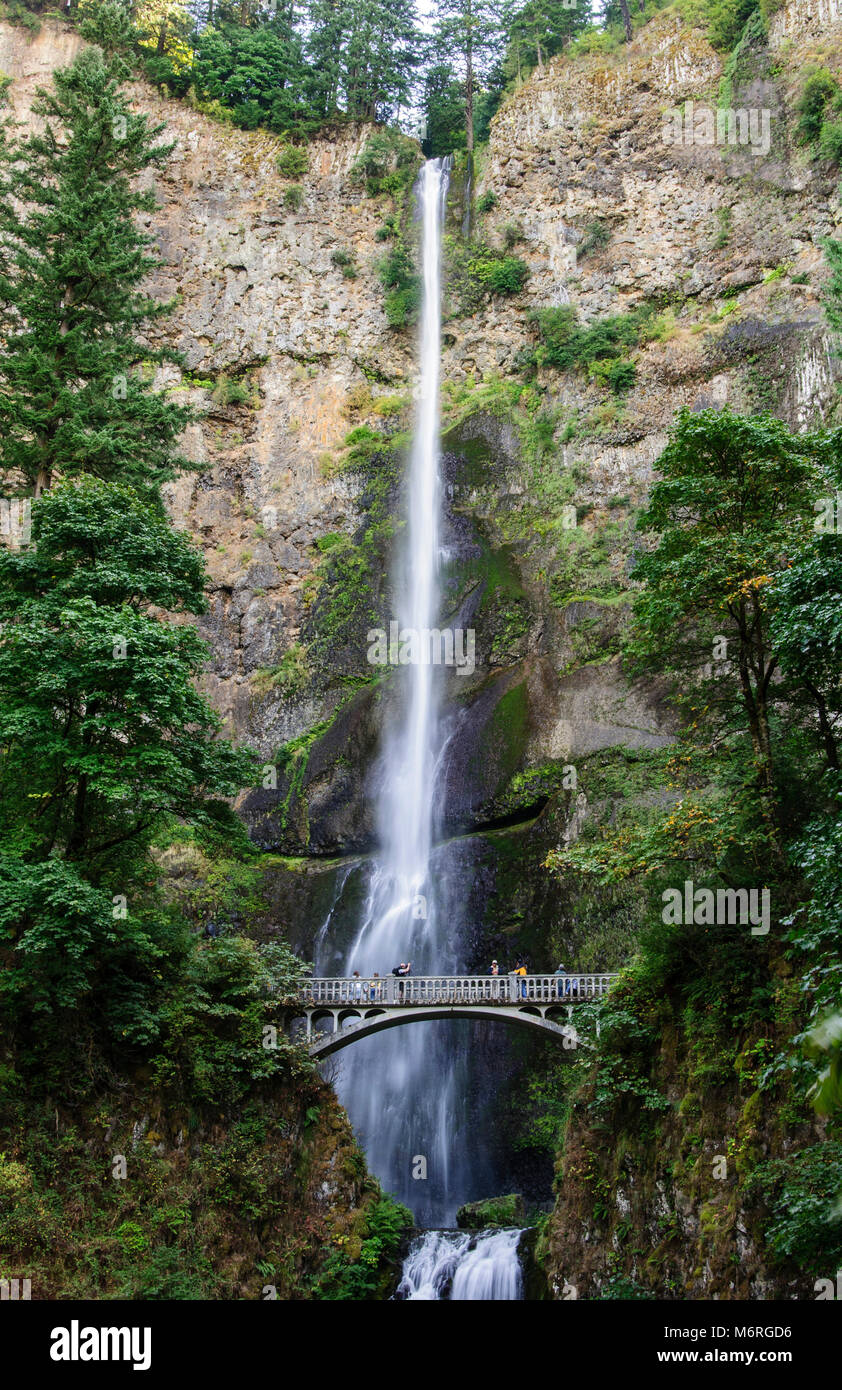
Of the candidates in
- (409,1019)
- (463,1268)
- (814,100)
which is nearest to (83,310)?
(409,1019)

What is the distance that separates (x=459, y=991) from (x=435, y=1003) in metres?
0.93

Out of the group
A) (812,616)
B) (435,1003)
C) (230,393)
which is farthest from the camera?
(230,393)

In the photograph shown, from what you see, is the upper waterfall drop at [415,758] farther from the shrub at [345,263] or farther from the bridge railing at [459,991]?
the shrub at [345,263]

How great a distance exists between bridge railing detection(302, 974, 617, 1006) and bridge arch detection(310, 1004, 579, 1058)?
0.65 feet

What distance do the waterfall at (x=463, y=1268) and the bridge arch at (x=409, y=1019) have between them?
4567 millimetres

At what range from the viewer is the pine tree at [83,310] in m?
20.7

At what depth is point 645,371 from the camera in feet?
126

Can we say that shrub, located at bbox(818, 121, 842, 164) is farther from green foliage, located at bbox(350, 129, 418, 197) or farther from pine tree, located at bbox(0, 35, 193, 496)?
pine tree, located at bbox(0, 35, 193, 496)

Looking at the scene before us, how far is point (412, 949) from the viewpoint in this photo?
28812 millimetres

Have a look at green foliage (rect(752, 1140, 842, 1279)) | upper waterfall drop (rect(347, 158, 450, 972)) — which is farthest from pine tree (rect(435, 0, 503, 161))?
green foliage (rect(752, 1140, 842, 1279))

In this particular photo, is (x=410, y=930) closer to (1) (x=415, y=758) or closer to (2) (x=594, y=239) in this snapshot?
(1) (x=415, y=758)

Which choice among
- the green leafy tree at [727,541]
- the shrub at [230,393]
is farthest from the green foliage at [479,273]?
the green leafy tree at [727,541]

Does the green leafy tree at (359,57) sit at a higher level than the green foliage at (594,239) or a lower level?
higher
